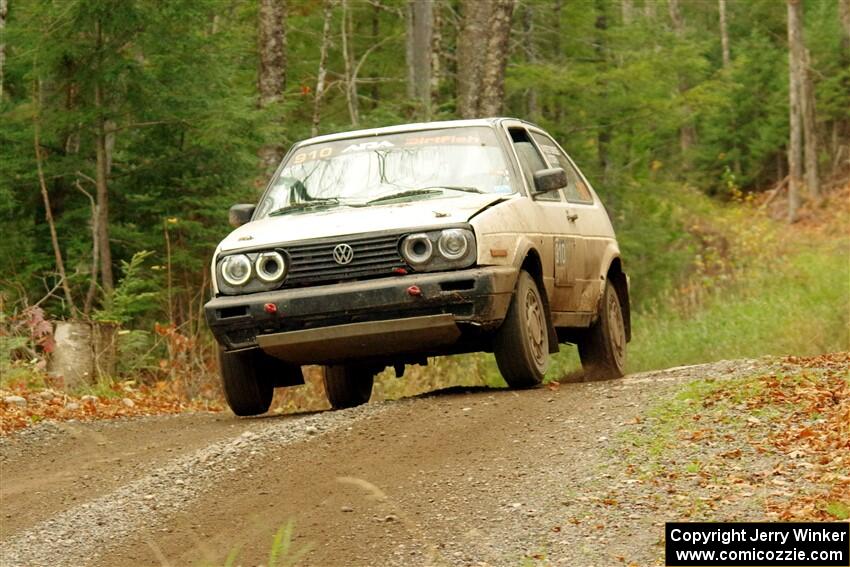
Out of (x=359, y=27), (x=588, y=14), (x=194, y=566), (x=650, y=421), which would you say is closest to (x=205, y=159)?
(x=650, y=421)

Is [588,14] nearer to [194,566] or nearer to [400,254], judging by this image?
[400,254]

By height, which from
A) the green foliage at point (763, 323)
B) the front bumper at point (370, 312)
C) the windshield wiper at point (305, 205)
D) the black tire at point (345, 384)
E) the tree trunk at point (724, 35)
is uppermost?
the tree trunk at point (724, 35)

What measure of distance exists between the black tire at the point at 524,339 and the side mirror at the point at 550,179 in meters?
0.68

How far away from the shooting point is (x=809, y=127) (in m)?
45.4

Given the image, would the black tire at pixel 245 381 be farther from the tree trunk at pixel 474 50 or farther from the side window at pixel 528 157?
the tree trunk at pixel 474 50

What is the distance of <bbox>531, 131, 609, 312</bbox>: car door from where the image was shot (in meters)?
10.8

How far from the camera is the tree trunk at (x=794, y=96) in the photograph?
43.0 meters

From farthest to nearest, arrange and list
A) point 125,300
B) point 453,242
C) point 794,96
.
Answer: point 794,96 < point 125,300 < point 453,242

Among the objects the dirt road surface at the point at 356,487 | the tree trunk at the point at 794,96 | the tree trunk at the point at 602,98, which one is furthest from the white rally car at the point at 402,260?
the tree trunk at the point at 794,96

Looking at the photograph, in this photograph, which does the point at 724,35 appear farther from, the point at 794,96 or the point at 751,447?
the point at 751,447

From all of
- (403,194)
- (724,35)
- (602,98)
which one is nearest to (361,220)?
(403,194)

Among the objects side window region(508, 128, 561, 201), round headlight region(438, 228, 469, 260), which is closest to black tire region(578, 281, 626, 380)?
side window region(508, 128, 561, 201)

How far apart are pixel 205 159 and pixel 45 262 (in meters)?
2.08

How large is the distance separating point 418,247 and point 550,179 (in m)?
1.46
